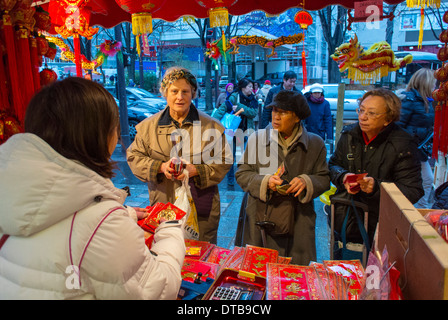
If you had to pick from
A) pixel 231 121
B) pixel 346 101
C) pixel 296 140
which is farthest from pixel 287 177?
pixel 346 101

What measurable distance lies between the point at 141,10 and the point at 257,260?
2.03 meters

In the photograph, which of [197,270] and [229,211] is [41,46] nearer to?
[197,270]

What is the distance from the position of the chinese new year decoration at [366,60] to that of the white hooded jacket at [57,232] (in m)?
3.56

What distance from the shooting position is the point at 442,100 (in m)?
2.76

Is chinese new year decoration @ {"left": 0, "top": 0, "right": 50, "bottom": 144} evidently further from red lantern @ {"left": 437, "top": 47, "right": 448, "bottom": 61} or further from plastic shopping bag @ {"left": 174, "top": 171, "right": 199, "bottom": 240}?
red lantern @ {"left": 437, "top": 47, "right": 448, "bottom": 61}

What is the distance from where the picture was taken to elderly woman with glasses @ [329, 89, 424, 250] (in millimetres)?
2008

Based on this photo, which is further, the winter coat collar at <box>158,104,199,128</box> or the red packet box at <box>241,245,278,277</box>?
the winter coat collar at <box>158,104,199,128</box>

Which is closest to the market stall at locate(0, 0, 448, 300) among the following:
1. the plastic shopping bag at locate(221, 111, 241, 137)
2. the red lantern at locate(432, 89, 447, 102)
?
the red lantern at locate(432, 89, 447, 102)

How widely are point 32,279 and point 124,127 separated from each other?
23.7 feet

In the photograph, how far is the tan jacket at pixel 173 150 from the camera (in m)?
2.25

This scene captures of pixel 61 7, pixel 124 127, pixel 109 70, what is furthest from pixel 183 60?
pixel 61 7

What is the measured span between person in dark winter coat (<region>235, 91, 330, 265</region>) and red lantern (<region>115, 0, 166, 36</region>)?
118cm

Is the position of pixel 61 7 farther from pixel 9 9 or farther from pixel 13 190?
pixel 13 190

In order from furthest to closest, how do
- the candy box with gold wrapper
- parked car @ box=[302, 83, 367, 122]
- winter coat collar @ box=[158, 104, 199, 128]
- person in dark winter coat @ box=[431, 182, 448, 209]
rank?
parked car @ box=[302, 83, 367, 122] → winter coat collar @ box=[158, 104, 199, 128] → person in dark winter coat @ box=[431, 182, 448, 209] → the candy box with gold wrapper
